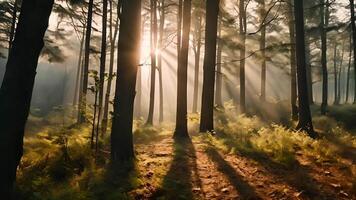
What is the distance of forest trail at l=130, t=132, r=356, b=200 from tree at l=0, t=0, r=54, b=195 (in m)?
2.19

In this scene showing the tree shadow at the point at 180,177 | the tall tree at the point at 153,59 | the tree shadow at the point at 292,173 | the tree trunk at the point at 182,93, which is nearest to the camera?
the tree shadow at the point at 180,177

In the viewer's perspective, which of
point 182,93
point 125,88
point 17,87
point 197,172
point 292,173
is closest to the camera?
point 17,87

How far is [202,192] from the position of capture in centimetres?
673

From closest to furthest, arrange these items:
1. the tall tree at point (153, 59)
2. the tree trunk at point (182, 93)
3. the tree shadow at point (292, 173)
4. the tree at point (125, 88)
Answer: the tree shadow at point (292, 173) < the tree at point (125, 88) < the tree trunk at point (182, 93) < the tall tree at point (153, 59)

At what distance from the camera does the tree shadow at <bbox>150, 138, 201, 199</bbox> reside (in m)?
6.52

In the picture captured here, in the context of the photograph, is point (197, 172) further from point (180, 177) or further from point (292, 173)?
point (292, 173)

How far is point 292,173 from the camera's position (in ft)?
25.7

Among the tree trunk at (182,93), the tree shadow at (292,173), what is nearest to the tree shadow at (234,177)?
the tree shadow at (292,173)

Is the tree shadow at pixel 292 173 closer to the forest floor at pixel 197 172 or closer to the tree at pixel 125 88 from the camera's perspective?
the forest floor at pixel 197 172

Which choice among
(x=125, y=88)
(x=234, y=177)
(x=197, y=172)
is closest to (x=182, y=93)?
(x=125, y=88)

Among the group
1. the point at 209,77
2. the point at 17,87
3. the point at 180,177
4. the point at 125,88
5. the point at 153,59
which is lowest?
the point at 180,177

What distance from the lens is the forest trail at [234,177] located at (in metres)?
6.60

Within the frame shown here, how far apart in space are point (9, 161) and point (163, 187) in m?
2.77

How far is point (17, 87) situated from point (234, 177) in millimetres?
4672
